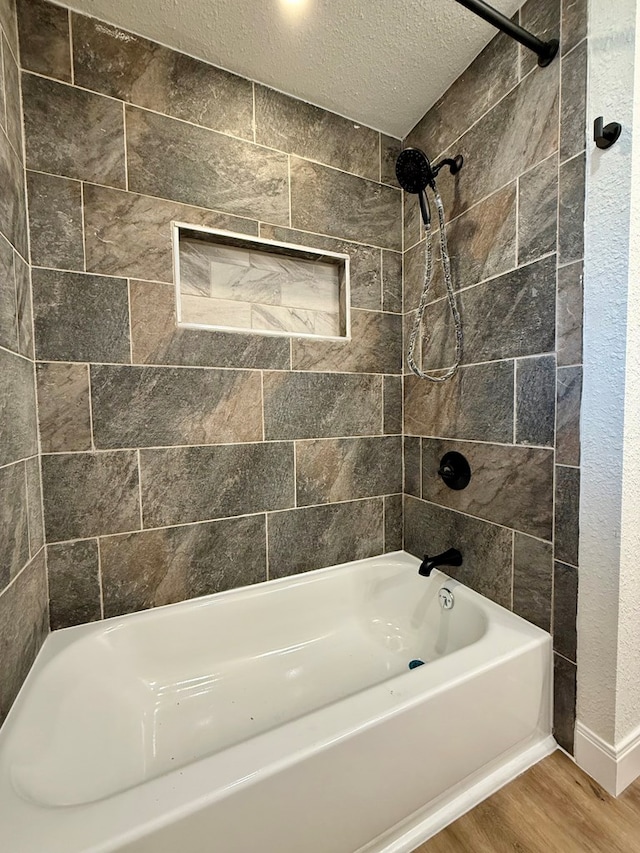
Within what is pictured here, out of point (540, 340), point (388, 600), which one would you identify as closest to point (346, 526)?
point (388, 600)

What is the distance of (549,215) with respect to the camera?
40.9 inches

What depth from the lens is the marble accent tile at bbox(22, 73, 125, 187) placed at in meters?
1.06

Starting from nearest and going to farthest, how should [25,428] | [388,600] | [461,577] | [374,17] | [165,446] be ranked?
[25,428] < [374,17] < [165,446] < [461,577] < [388,600]

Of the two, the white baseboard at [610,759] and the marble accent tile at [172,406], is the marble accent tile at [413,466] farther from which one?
the white baseboard at [610,759]

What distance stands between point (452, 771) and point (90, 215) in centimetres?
194

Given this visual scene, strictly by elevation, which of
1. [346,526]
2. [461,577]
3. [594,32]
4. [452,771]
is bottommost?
[452,771]

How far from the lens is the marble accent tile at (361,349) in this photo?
1.44 m

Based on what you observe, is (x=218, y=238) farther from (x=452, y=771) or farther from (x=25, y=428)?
(x=452, y=771)

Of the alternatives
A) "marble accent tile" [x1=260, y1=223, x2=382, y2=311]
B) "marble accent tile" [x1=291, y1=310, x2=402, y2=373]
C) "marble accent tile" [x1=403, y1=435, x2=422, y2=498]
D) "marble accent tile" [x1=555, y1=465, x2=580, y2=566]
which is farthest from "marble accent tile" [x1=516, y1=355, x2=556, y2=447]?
"marble accent tile" [x1=260, y1=223, x2=382, y2=311]

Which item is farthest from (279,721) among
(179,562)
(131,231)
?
(131,231)

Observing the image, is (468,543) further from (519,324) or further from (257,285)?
(257,285)

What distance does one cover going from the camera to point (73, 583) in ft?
3.77

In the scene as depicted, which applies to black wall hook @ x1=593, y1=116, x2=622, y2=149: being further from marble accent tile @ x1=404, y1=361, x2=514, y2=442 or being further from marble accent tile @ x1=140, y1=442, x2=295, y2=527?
marble accent tile @ x1=140, y1=442, x2=295, y2=527

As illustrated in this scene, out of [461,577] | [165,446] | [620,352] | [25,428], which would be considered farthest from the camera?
[461,577]
